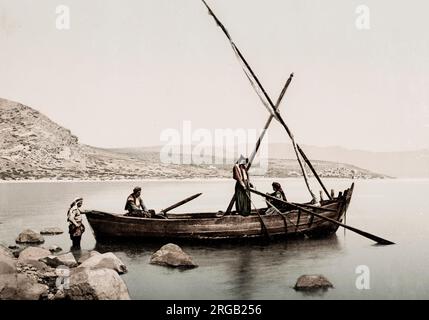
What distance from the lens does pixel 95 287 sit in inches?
436

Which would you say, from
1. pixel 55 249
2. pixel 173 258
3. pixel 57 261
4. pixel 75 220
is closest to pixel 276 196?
pixel 173 258

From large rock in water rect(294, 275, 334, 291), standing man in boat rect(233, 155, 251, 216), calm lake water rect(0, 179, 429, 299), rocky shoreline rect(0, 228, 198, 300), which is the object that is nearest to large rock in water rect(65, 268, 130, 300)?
rocky shoreline rect(0, 228, 198, 300)

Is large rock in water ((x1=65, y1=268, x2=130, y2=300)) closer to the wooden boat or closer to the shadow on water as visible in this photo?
the shadow on water

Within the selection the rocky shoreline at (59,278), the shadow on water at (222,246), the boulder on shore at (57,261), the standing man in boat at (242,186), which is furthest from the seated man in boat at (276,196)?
the boulder on shore at (57,261)

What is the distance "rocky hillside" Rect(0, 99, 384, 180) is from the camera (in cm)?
9588

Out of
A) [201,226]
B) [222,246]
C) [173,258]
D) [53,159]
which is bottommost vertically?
[222,246]

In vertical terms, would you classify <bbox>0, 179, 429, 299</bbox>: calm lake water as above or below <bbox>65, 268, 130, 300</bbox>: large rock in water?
below

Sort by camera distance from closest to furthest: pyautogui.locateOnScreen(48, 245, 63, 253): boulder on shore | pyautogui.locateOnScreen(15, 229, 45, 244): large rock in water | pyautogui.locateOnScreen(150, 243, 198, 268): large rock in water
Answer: pyautogui.locateOnScreen(150, 243, 198, 268): large rock in water < pyautogui.locateOnScreen(48, 245, 63, 253): boulder on shore < pyautogui.locateOnScreen(15, 229, 45, 244): large rock in water

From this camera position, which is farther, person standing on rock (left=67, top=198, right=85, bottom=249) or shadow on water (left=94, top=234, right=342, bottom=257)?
shadow on water (left=94, top=234, right=342, bottom=257)

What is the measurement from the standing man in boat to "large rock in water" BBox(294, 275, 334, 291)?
Answer: 19.8 feet

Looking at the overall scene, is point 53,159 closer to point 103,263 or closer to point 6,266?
point 103,263

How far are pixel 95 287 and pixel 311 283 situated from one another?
606 cm
